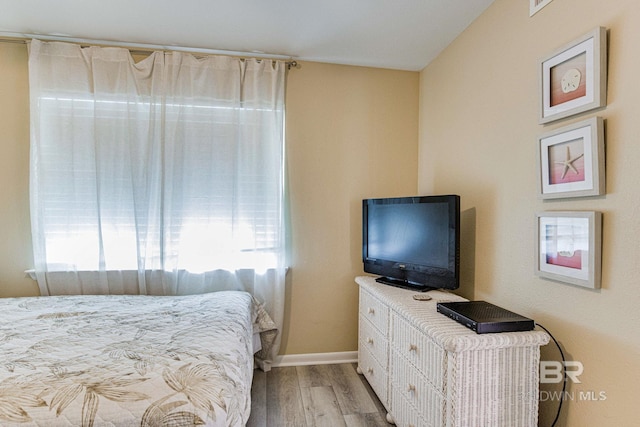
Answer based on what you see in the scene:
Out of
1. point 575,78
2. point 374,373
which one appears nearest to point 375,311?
point 374,373

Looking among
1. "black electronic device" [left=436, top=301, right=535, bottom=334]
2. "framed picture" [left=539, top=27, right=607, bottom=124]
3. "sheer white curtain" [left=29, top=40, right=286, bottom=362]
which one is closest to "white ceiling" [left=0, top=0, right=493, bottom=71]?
"sheer white curtain" [left=29, top=40, right=286, bottom=362]

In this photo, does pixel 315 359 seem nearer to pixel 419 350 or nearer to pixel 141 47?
pixel 419 350

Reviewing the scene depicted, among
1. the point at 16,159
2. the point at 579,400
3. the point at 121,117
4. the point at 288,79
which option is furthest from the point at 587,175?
the point at 16,159

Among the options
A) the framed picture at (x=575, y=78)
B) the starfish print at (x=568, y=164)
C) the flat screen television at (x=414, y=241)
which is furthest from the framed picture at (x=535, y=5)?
the flat screen television at (x=414, y=241)

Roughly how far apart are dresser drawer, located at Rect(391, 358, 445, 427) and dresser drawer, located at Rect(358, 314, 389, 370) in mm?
116

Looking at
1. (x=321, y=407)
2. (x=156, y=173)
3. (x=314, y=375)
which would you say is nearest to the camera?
(x=321, y=407)

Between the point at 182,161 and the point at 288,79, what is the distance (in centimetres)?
110

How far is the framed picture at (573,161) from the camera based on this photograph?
1.27m

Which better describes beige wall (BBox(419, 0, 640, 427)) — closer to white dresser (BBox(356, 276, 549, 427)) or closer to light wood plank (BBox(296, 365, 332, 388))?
white dresser (BBox(356, 276, 549, 427))

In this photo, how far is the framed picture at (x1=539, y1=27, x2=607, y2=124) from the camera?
1.26 m

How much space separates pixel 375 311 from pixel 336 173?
1.19 metres

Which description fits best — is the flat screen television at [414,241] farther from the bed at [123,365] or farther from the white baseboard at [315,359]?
the bed at [123,365]

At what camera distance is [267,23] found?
222 cm

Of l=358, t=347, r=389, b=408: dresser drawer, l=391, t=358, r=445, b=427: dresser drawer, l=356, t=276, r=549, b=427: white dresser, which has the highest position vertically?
l=356, t=276, r=549, b=427: white dresser
